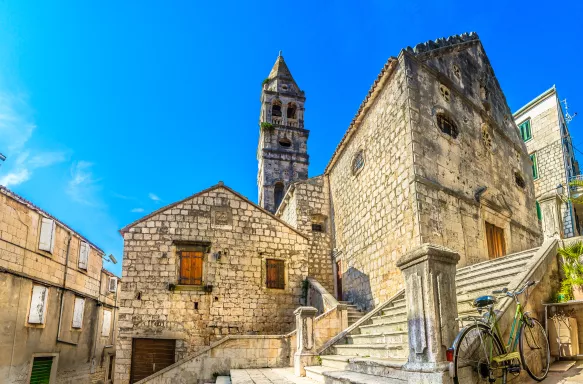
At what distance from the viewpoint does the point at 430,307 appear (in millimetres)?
4215

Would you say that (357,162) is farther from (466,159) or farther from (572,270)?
(572,270)

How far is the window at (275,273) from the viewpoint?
14.3 metres

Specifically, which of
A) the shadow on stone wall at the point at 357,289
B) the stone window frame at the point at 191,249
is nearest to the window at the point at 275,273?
the stone window frame at the point at 191,249

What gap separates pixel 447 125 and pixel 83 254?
53.3 feet

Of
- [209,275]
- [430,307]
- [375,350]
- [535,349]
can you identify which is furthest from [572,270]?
[209,275]

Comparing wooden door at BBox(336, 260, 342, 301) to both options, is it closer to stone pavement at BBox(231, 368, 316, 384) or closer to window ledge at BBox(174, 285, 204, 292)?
window ledge at BBox(174, 285, 204, 292)

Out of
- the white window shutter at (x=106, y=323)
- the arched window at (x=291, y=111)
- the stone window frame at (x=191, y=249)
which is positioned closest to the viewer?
the stone window frame at (x=191, y=249)

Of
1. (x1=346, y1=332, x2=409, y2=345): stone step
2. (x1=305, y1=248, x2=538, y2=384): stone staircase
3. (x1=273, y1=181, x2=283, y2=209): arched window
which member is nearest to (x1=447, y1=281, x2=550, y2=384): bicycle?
(x1=305, y1=248, x2=538, y2=384): stone staircase

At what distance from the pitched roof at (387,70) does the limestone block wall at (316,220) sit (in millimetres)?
2358

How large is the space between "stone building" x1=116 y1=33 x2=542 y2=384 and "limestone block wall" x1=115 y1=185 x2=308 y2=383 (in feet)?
0.11

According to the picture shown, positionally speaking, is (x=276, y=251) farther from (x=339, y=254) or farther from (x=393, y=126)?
(x=393, y=126)

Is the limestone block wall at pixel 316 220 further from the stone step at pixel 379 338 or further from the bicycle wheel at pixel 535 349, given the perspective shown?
the bicycle wheel at pixel 535 349

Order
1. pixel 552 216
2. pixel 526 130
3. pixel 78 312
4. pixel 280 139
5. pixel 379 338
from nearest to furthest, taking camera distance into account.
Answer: pixel 379 338
pixel 552 216
pixel 78 312
pixel 526 130
pixel 280 139

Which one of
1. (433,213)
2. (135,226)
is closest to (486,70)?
(433,213)
